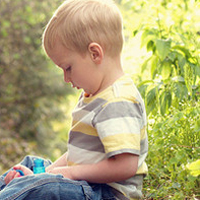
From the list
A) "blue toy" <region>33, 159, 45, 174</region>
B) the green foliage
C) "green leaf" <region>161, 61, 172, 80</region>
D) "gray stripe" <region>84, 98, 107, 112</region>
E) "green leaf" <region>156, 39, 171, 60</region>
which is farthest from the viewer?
"green leaf" <region>161, 61, 172, 80</region>

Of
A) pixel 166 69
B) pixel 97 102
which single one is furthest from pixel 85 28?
pixel 166 69

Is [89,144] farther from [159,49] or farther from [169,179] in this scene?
[159,49]

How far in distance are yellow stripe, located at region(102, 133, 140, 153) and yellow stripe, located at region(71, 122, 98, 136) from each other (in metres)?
0.15

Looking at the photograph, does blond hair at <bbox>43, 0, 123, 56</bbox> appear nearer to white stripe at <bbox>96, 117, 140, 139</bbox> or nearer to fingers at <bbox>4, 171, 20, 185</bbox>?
white stripe at <bbox>96, 117, 140, 139</bbox>

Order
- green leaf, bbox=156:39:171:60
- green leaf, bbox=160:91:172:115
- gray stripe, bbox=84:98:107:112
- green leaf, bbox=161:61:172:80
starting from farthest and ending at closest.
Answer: green leaf, bbox=161:61:172:80, green leaf, bbox=156:39:171:60, green leaf, bbox=160:91:172:115, gray stripe, bbox=84:98:107:112

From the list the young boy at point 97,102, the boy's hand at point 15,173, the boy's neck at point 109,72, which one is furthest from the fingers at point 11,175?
the boy's neck at point 109,72

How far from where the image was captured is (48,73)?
467 inches

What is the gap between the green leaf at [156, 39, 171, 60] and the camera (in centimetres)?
291

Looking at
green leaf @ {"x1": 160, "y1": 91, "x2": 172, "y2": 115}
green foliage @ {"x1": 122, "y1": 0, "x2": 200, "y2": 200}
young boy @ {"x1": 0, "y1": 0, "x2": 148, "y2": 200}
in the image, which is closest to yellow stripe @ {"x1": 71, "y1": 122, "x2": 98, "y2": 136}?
young boy @ {"x1": 0, "y1": 0, "x2": 148, "y2": 200}

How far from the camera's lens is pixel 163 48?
294 centimetres

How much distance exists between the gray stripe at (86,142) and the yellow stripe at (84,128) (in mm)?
16

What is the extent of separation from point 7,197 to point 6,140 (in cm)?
883

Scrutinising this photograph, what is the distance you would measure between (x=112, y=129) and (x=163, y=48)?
4.23ft

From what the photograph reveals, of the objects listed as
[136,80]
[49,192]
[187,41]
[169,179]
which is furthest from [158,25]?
[49,192]
